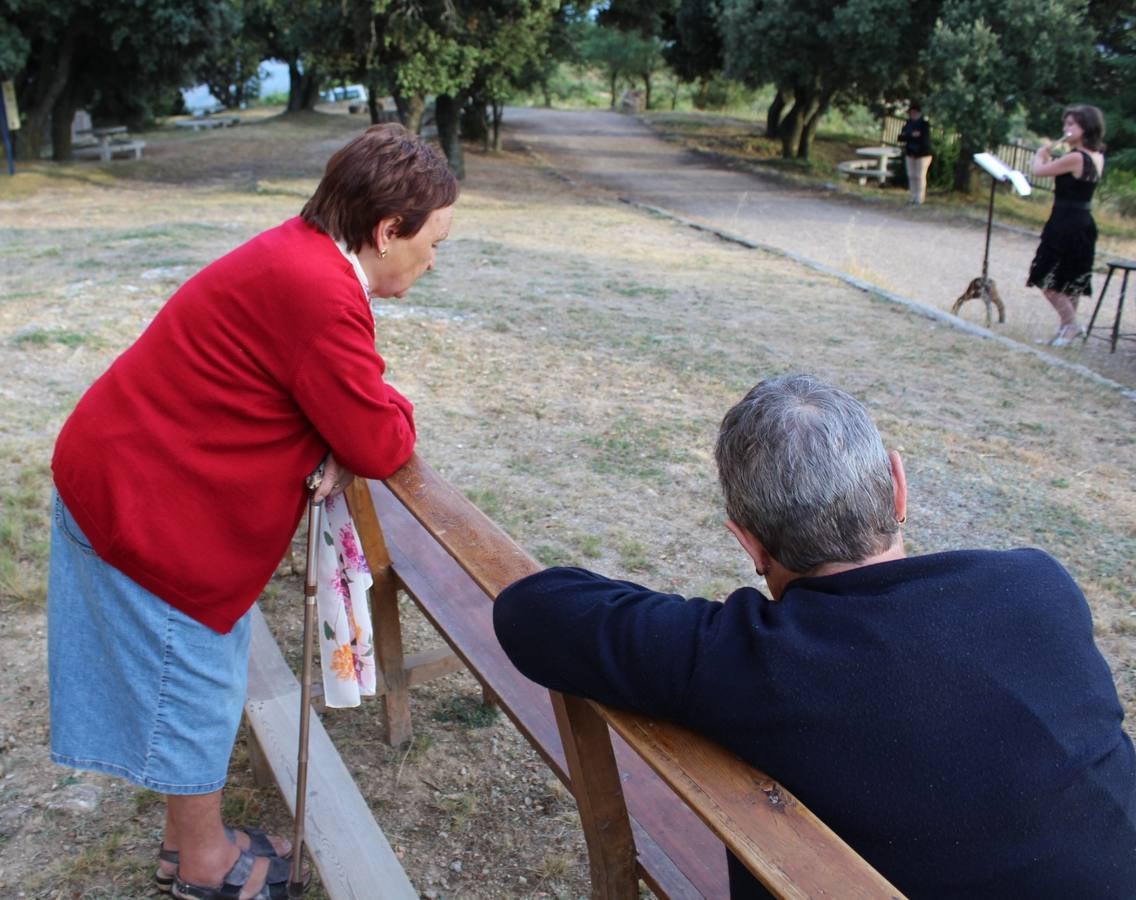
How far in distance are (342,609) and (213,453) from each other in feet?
2.17

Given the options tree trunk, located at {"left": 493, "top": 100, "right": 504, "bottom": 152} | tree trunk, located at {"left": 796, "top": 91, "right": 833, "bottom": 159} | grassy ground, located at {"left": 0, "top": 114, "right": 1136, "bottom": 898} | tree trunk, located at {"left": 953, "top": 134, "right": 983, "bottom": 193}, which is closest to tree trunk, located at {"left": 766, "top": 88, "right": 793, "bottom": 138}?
tree trunk, located at {"left": 796, "top": 91, "right": 833, "bottom": 159}

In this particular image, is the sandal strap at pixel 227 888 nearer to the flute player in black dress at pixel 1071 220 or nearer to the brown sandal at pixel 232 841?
the brown sandal at pixel 232 841

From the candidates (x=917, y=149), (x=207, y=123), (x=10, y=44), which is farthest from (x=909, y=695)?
(x=207, y=123)

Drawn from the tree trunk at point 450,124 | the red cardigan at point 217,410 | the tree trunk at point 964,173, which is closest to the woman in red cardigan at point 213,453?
the red cardigan at point 217,410

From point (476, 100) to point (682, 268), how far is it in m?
13.2

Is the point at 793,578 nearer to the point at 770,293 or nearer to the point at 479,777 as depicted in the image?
the point at 479,777

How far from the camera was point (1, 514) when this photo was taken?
4.20 meters

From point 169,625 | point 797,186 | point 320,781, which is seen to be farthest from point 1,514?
point 797,186

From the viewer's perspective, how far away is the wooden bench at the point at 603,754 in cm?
117

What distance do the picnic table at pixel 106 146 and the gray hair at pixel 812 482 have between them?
22.6 metres

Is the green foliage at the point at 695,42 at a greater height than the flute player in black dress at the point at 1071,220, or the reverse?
the green foliage at the point at 695,42

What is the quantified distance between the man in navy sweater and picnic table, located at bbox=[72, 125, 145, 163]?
22.7 metres

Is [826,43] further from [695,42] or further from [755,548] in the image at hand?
[755,548]

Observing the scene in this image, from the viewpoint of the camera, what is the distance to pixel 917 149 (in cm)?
1781
